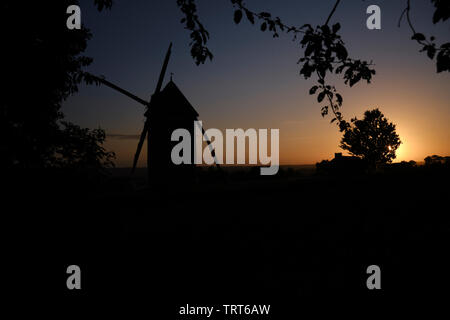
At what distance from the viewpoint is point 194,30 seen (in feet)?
8.56

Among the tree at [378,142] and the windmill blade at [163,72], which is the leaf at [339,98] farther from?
the tree at [378,142]

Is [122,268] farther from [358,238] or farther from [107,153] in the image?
[107,153]

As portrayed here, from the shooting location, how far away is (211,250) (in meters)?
3.66

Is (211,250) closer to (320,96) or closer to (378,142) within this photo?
(320,96)

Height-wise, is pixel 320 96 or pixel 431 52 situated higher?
pixel 431 52

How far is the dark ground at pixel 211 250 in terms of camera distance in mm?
2729

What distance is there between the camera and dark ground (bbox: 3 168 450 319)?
273cm

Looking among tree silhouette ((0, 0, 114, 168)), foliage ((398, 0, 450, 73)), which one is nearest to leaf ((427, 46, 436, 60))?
foliage ((398, 0, 450, 73))

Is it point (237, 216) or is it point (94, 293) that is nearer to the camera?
point (94, 293)

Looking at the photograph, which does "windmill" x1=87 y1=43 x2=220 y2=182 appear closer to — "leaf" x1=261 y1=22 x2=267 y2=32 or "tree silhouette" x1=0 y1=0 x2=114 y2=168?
"tree silhouette" x1=0 y1=0 x2=114 y2=168

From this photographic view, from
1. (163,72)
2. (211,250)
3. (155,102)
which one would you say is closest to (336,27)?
(211,250)
